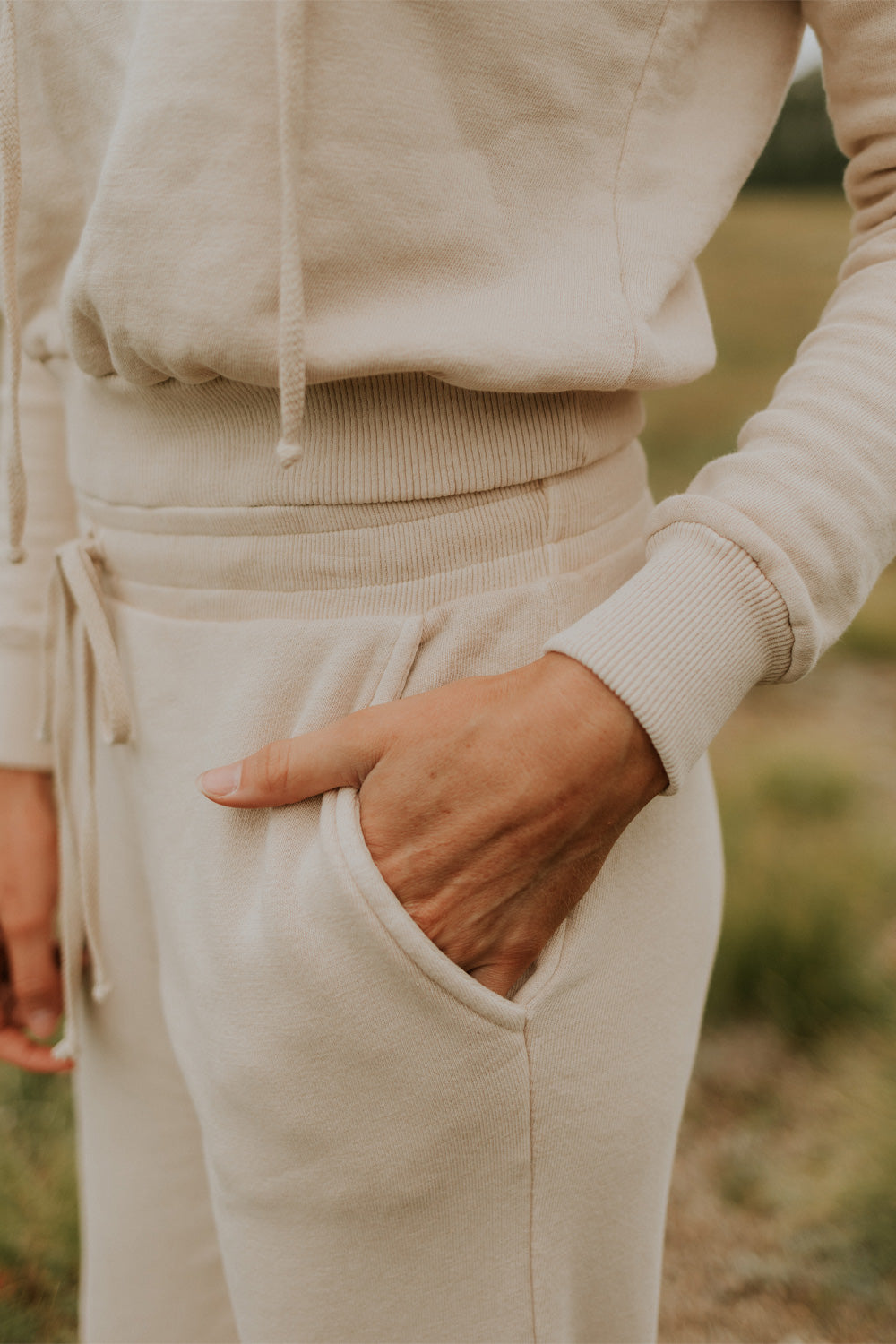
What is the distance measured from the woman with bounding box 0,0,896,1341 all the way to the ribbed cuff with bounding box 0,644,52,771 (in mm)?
191

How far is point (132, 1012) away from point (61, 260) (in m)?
0.62

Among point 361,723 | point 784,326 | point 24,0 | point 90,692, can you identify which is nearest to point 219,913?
point 361,723

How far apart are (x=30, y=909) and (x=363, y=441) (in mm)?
596

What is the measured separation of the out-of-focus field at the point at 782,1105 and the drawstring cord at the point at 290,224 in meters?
1.67

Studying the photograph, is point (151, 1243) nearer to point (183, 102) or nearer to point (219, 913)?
point (219, 913)

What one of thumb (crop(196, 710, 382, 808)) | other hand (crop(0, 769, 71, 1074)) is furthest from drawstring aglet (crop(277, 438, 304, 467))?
other hand (crop(0, 769, 71, 1074))

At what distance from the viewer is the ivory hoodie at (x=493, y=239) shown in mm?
620

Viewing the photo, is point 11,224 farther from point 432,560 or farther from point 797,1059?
point 797,1059

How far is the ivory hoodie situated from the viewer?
620 mm

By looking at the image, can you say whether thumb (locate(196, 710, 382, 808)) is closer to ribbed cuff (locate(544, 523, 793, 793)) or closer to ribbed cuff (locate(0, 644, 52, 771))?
ribbed cuff (locate(544, 523, 793, 793))

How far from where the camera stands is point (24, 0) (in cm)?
72

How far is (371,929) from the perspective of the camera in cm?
63

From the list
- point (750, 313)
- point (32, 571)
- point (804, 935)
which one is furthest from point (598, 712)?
point (750, 313)

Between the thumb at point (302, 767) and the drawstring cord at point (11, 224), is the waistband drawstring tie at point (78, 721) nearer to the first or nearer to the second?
the drawstring cord at point (11, 224)
